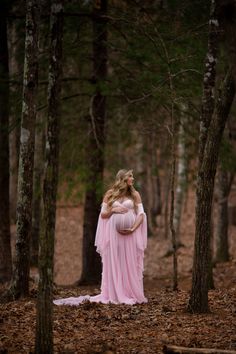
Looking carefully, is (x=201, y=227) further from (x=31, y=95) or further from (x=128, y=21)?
(x=128, y=21)

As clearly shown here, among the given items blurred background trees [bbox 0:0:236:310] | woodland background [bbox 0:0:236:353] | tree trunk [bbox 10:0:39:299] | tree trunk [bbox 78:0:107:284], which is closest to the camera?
woodland background [bbox 0:0:236:353]

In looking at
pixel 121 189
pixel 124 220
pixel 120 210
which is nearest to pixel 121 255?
pixel 124 220

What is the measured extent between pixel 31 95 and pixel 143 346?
4.67 meters

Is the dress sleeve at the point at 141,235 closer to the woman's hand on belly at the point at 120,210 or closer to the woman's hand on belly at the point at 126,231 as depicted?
the woman's hand on belly at the point at 126,231

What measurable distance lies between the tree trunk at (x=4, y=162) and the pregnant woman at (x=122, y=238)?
2808 millimetres

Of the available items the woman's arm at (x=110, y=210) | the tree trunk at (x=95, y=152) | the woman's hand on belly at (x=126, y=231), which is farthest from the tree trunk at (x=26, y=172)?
the tree trunk at (x=95, y=152)

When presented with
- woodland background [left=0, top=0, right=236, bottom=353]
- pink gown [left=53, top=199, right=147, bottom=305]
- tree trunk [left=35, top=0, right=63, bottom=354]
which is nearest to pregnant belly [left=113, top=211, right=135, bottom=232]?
pink gown [left=53, top=199, right=147, bottom=305]

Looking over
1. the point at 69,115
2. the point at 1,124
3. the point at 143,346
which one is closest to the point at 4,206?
the point at 1,124

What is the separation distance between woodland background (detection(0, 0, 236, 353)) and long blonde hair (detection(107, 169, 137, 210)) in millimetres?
804

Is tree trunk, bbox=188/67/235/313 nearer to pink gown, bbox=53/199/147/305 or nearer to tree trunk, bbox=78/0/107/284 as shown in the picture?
pink gown, bbox=53/199/147/305

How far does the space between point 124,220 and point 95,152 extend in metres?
3.06

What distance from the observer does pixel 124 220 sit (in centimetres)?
1212

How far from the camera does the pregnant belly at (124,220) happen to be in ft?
39.7

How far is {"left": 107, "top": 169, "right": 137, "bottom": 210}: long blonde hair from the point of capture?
11969 millimetres
